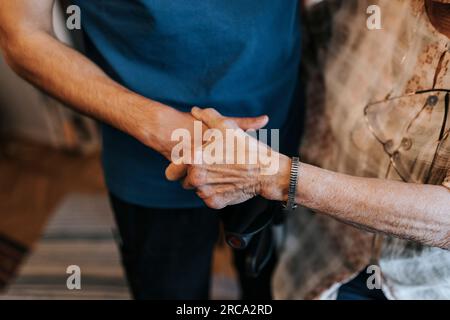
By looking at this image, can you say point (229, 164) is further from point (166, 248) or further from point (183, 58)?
point (166, 248)

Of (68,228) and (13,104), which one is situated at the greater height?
(13,104)

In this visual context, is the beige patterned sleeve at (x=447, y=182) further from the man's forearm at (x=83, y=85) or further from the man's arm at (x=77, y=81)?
the man's forearm at (x=83, y=85)

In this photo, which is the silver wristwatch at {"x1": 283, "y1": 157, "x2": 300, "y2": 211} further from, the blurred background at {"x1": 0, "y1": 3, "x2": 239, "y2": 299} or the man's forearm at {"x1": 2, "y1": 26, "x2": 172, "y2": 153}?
the blurred background at {"x1": 0, "y1": 3, "x2": 239, "y2": 299}

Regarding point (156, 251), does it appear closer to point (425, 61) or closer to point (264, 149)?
point (264, 149)

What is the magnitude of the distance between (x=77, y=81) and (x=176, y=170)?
237 mm

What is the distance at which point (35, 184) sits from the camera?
7.14ft

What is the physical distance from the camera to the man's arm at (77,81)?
2.36ft

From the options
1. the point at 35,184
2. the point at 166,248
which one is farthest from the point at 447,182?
the point at 35,184

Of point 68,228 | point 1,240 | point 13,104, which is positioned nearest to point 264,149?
point 68,228

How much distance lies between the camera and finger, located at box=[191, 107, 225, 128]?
2.30 feet

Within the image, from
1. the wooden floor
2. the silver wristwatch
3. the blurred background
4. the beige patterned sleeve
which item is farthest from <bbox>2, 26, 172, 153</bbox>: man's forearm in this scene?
the wooden floor

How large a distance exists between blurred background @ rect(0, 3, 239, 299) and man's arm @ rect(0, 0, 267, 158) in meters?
0.63

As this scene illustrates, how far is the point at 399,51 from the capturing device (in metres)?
0.76

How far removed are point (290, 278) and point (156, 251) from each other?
349 millimetres
